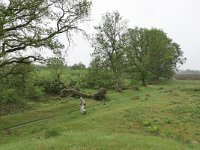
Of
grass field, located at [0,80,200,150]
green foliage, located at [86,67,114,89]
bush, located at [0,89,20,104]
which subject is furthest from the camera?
green foliage, located at [86,67,114,89]

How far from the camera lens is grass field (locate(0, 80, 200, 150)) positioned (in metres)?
21.4

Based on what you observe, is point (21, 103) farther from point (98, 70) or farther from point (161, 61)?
point (161, 61)

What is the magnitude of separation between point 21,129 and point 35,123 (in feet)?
8.97

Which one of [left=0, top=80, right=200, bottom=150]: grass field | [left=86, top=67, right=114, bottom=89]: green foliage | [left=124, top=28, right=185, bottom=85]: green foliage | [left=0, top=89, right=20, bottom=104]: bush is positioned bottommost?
[left=0, top=80, right=200, bottom=150]: grass field

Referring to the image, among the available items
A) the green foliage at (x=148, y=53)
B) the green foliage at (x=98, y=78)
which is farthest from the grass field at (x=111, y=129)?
the green foliage at (x=148, y=53)

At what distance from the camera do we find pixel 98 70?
74125 millimetres

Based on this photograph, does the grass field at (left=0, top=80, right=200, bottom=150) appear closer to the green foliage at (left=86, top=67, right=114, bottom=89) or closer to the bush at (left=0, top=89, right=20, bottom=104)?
the bush at (left=0, top=89, right=20, bottom=104)

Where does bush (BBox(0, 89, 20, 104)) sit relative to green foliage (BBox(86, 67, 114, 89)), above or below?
below

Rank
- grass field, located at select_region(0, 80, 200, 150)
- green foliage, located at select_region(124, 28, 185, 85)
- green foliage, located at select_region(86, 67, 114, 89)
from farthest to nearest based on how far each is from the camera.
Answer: green foliage, located at select_region(124, 28, 185, 85)
green foliage, located at select_region(86, 67, 114, 89)
grass field, located at select_region(0, 80, 200, 150)

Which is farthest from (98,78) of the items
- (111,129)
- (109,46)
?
(111,129)

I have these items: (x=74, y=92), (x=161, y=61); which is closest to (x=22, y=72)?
(x=74, y=92)

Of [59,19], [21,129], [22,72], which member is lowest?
[21,129]

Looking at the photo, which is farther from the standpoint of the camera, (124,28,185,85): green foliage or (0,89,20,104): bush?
(124,28,185,85): green foliage

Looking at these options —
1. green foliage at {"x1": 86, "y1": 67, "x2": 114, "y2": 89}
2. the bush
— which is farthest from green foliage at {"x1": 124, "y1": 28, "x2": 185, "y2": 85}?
the bush
